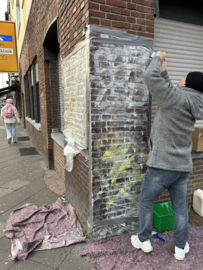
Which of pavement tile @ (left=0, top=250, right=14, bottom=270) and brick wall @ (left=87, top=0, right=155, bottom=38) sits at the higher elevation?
brick wall @ (left=87, top=0, right=155, bottom=38)

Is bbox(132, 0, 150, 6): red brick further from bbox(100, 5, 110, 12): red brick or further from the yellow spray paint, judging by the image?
the yellow spray paint

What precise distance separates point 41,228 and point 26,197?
132cm

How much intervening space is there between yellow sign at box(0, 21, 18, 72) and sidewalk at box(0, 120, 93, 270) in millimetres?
4394

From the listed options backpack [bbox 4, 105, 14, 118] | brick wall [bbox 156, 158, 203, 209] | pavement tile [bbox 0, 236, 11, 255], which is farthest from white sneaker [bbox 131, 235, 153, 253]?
backpack [bbox 4, 105, 14, 118]

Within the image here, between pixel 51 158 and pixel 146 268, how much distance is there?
4.20 m

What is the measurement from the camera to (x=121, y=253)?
249cm

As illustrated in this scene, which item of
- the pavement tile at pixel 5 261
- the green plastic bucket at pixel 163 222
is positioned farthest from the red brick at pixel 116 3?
the pavement tile at pixel 5 261

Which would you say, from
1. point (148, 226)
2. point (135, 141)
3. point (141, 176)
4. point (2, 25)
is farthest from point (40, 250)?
point (2, 25)

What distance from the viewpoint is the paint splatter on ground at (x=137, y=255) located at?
2.30 metres

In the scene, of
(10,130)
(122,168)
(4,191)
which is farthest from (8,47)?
(122,168)

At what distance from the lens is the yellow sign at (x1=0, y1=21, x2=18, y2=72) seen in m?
10.1

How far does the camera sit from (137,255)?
2.44 metres

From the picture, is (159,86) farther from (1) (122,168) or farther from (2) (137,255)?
(2) (137,255)

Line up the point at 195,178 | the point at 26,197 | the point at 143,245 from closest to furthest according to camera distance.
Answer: the point at 143,245
the point at 195,178
the point at 26,197
